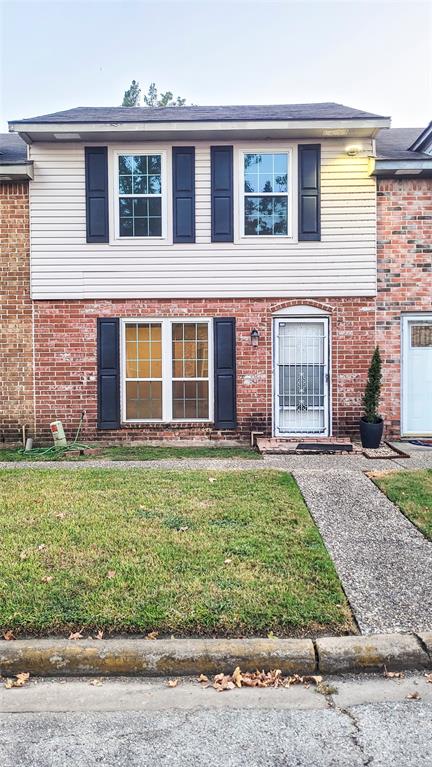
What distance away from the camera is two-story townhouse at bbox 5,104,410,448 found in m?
9.86

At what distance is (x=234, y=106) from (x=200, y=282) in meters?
4.50

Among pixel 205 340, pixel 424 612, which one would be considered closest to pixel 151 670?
pixel 424 612

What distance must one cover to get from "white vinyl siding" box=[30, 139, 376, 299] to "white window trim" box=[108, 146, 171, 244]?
5cm

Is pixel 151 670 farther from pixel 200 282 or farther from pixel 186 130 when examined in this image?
pixel 186 130

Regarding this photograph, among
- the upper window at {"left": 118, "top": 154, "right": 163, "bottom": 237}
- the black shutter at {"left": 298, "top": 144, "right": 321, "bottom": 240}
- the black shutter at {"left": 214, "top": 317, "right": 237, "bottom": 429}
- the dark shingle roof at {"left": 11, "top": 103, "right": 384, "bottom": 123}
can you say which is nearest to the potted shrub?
the black shutter at {"left": 214, "top": 317, "right": 237, "bottom": 429}

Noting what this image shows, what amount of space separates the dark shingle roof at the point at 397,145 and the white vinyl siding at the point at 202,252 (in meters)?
0.65

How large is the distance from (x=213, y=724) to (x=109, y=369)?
306 inches

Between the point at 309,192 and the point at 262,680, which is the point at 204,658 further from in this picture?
the point at 309,192

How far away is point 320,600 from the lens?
12.1ft

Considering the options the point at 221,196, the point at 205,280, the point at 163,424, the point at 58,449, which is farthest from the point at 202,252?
the point at 58,449

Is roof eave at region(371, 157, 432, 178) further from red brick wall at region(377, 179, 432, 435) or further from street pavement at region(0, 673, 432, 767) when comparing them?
street pavement at region(0, 673, 432, 767)

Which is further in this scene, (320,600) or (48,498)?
(48,498)

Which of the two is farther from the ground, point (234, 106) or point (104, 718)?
point (234, 106)

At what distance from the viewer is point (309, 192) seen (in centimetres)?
987
